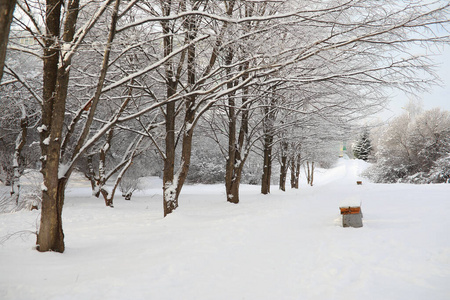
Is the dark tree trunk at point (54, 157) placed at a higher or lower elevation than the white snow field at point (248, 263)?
higher

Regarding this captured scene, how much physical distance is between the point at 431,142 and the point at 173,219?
2742cm

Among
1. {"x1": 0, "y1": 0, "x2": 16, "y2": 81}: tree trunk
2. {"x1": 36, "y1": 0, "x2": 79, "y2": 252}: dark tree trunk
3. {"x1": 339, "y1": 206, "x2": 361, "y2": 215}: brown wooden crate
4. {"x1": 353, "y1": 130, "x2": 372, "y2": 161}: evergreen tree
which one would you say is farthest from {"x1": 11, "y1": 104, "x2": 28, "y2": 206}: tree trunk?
{"x1": 353, "y1": 130, "x2": 372, "y2": 161}: evergreen tree

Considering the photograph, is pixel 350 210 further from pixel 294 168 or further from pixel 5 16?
pixel 294 168

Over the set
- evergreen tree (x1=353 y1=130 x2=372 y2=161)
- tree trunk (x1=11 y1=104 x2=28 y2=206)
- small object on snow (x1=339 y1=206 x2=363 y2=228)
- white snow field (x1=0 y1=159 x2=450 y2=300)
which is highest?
evergreen tree (x1=353 y1=130 x2=372 y2=161)

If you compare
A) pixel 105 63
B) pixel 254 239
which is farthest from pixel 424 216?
pixel 105 63

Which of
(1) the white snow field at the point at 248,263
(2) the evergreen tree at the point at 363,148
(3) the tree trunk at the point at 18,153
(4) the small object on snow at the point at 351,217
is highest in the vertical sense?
(2) the evergreen tree at the point at 363,148

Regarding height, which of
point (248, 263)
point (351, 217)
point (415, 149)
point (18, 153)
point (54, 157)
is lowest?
point (248, 263)

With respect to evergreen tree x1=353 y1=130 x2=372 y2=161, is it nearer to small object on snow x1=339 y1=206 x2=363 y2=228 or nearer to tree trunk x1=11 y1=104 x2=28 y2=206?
tree trunk x1=11 y1=104 x2=28 y2=206

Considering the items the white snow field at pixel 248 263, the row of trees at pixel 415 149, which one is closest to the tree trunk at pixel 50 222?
the white snow field at pixel 248 263

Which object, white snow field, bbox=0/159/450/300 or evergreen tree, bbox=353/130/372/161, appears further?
evergreen tree, bbox=353/130/372/161

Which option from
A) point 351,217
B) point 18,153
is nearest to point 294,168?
point 18,153

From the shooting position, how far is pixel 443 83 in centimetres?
575

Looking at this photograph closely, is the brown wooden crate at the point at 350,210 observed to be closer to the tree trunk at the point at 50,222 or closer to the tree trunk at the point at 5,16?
the tree trunk at the point at 50,222

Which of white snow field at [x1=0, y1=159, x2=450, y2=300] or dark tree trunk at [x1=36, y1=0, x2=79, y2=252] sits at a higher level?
dark tree trunk at [x1=36, y1=0, x2=79, y2=252]
